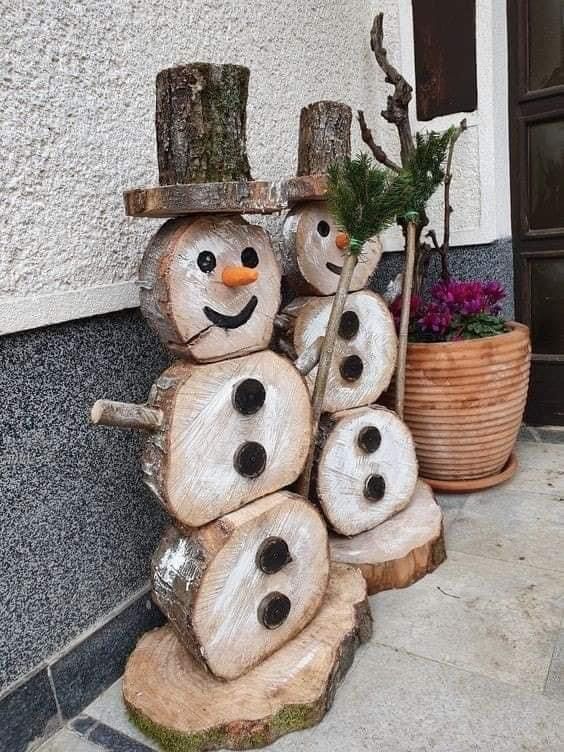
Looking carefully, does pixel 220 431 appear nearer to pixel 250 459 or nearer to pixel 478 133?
pixel 250 459

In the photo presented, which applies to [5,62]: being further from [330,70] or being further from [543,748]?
[543,748]

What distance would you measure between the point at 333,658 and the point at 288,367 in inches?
28.0

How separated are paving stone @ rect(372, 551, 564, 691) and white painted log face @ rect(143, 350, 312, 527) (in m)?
0.57

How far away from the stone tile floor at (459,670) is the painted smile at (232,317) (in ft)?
3.06

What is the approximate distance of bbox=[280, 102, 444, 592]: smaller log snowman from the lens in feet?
5.90

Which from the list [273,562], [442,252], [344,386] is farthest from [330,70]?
[273,562]

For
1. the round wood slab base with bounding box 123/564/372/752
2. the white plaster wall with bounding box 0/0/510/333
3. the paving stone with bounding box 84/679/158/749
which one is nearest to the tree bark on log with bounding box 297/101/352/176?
→ the white plaster wall with bounding box 0/0/510/333

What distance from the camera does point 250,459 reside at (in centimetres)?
144

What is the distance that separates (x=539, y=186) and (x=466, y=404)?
128cm

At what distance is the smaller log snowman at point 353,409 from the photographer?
1.80 m

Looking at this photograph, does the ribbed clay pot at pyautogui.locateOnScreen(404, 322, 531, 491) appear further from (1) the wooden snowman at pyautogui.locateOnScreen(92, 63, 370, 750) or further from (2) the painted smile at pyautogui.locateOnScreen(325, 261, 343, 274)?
(1) the wooden snowman at pyautogui.locateOnScreen(92, 63, 370, 750)

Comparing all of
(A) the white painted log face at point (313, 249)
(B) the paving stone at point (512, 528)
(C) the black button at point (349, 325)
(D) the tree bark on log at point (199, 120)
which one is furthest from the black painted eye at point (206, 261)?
(B) the paving stone at point (512, 528)

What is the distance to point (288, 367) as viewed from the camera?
152cm

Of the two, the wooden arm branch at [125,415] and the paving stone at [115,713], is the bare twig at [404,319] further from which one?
the paving stone at [115,713]
